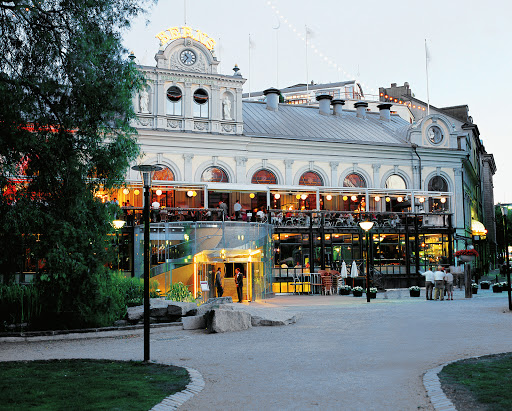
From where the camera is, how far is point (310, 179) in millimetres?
48219

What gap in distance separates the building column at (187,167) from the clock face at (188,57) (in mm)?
6970

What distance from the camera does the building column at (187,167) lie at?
4353 centimetres

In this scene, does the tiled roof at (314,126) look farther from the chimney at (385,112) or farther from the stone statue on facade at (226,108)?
the stone statue on facade at (226,108)

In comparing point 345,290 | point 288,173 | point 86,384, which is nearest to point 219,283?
point 345,290

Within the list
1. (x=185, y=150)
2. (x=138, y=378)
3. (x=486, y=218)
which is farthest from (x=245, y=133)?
(x=486, y=218)

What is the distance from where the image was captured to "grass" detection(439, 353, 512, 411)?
8.04 metres

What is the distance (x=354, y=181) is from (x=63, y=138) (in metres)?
36.8

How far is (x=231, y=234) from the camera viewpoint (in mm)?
28062

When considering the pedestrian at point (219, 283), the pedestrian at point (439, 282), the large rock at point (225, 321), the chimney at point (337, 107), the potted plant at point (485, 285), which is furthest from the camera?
the chimney at point (337, 107)

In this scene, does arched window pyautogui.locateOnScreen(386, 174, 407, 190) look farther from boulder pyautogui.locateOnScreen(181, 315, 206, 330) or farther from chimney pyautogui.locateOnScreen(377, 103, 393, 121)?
boulder pyautogui.locateOnScreen(181, 315, 206, 330)

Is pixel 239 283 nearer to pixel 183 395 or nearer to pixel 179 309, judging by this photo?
pixel 179 309

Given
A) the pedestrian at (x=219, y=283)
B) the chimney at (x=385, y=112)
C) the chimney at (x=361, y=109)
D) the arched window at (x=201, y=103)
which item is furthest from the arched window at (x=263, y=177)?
the pedestrian at (x=219, y=283)

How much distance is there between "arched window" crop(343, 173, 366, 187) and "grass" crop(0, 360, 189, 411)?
128 ft

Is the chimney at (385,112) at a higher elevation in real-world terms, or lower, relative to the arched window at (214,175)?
higher
